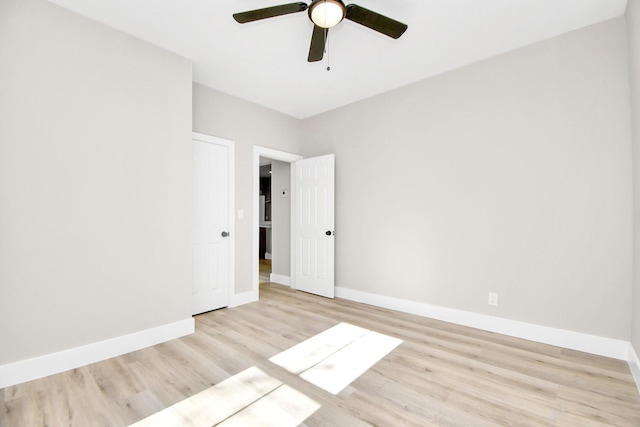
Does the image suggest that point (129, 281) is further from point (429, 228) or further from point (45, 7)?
point (429, 228)

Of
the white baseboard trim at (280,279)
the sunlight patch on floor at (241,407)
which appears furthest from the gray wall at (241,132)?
the sunlight patch on floor at (241,407)

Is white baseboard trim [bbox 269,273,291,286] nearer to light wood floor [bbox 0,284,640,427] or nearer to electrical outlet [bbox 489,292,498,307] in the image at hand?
light wood floor [bbox 0,284,640,427]

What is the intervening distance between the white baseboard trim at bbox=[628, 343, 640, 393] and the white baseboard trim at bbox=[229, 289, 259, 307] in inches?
145

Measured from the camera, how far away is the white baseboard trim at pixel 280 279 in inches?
194

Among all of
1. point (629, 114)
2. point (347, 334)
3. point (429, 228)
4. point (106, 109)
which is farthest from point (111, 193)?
point (629, 114)

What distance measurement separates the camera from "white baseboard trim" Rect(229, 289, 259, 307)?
12.4ft

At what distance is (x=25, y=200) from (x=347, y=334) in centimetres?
285

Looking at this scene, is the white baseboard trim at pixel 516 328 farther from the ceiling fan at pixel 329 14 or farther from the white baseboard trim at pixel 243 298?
the ceiling fan at pixel 329 14

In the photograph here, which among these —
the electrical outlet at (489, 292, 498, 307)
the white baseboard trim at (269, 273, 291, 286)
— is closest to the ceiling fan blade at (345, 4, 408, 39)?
the electrical outlet at (489, 292, 498, 307)

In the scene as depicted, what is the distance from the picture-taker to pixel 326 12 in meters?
1.89

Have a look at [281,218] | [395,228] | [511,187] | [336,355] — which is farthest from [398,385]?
[281,218]

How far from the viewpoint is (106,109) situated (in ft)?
8.09

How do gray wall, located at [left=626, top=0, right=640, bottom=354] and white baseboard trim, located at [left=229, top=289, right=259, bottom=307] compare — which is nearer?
gray wall, located at [left=626, top=0, right=640, bottom=354]

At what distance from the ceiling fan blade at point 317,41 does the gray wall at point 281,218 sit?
2.75m
